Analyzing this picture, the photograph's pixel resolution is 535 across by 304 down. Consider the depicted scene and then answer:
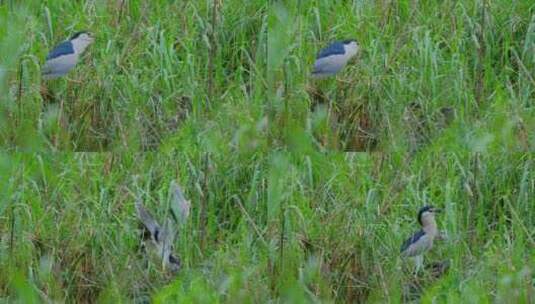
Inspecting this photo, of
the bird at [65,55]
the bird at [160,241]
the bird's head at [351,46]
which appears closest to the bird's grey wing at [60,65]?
the bird at [65,55]

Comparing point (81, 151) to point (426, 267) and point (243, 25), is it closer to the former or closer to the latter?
point (243, 25)

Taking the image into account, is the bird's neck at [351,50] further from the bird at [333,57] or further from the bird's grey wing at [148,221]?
the bird's grey wing at [148,221]

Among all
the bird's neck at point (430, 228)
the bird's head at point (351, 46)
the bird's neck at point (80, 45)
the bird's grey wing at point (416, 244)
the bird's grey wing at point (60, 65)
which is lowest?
the bird's grey wing at point (416, 244)

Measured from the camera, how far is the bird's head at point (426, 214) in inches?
187

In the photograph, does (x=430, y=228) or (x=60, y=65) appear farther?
(x=60, y=65)

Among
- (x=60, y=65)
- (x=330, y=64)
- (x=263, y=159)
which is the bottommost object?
(x=263, y=159)

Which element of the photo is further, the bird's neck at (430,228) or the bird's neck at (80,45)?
the bird's neck at (80,45)

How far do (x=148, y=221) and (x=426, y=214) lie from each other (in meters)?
1.03

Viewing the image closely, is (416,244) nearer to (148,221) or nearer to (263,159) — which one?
(263,159)

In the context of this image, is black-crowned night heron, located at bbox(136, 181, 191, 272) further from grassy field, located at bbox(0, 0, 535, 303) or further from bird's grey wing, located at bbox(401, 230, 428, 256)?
bird's grey wing, located at bbox(401, 230, 428, 256)

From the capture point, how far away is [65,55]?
A: 4.84 m

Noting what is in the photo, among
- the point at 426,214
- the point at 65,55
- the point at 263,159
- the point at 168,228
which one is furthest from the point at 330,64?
the point at 65,55

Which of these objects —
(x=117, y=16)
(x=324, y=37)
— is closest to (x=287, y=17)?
(x=324, y=37)

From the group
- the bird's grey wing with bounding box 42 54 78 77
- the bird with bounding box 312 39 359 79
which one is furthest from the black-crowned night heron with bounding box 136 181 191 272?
the bird with bounding box 312 39 359 79
